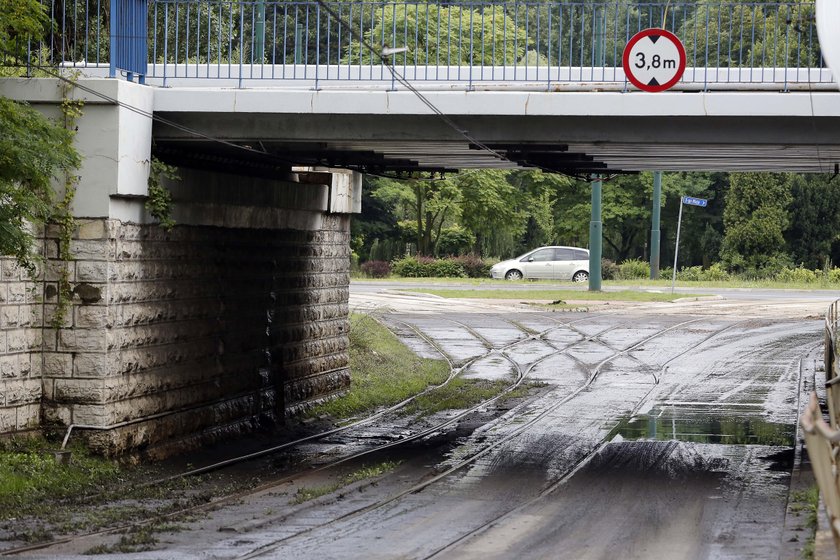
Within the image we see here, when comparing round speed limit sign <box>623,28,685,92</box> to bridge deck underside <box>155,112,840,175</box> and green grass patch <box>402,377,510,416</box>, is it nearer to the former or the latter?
bridge deck underside <box>155,112,840,175</box>

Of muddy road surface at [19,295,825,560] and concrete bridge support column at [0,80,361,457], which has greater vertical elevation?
concrete bridge support column at [0,80,361,457]

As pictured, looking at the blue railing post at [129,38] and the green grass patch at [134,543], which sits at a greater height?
the blue railing post at [129,38]

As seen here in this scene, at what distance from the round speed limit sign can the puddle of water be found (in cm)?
526

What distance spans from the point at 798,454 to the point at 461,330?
16.4 meters

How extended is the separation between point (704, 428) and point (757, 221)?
4083cm

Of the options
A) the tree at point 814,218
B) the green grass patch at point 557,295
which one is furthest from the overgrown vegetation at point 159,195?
the tree at point 814,218

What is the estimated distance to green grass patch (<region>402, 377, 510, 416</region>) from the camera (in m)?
21.4

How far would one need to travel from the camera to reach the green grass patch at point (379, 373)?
22109 mm

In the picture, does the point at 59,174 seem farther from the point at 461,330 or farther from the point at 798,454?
the point at 461,330

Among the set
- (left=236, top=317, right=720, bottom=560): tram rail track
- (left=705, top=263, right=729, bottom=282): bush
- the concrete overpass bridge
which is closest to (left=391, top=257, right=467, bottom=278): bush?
(left=705, top=263, right=729, bottom=282): bush

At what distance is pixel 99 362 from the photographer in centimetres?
1494

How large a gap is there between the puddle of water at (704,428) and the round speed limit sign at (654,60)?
17.3 feet

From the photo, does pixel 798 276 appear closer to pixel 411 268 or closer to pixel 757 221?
pixel 757 221

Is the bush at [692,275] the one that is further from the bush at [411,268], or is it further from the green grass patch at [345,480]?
the green grass patch at [345,480]
